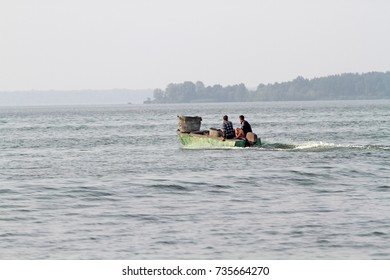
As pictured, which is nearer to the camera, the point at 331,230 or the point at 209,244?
the point at 209,244

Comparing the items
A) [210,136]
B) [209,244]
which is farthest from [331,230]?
[210,136]

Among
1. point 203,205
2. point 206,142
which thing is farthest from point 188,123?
point 203,205

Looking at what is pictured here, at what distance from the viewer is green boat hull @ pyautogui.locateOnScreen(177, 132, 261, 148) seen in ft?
145

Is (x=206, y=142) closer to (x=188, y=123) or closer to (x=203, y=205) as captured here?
(x=188, y=123)

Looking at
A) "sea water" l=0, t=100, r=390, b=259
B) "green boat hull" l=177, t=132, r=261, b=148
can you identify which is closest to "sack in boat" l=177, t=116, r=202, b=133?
"green boat hull" l=177, t=132, r=261, b=148

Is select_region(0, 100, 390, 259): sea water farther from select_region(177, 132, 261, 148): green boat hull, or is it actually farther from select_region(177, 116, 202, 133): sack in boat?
select_region(177, 116, 202, 133): sack in boat

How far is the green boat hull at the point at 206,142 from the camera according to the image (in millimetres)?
44162

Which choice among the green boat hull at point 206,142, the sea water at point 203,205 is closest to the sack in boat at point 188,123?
the green boat hull at point 206,142

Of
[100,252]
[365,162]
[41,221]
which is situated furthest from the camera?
[365,162]

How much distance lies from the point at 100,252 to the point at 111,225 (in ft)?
10.5
